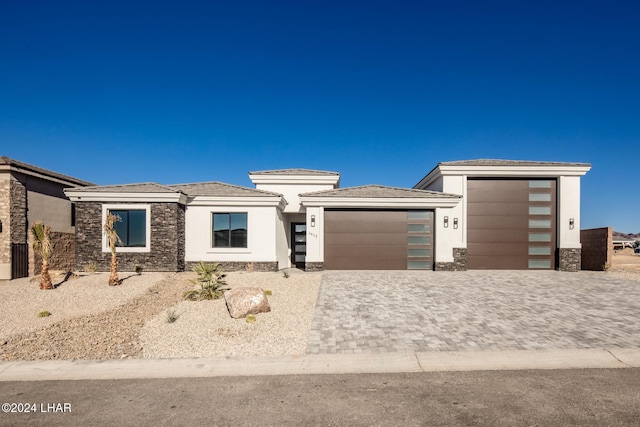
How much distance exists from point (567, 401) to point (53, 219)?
1898cm

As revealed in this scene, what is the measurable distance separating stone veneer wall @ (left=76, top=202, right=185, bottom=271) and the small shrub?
10cm

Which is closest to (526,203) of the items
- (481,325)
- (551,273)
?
(551,273)

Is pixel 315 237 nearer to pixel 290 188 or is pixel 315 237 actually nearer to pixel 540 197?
pixel 290 188

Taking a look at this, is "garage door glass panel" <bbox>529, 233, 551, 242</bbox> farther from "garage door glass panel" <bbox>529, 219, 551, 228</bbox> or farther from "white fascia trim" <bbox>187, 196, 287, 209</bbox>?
"white fascia trim" <bbox>187, 196, 287, 209</bbox>

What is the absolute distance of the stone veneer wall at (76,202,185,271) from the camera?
1373 centimetres

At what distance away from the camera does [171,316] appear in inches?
294

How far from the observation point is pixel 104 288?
1073cm

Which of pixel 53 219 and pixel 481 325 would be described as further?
pixel 53 219

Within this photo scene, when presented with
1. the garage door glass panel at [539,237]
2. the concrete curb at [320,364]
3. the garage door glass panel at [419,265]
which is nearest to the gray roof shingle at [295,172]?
the garage door glass panel at [419,265]

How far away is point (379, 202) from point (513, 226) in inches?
279

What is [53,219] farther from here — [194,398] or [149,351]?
[194,398]

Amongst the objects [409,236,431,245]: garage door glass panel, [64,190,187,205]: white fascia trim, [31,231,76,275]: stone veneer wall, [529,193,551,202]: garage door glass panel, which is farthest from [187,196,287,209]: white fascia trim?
[529,193,551,202]: garage door glass panel

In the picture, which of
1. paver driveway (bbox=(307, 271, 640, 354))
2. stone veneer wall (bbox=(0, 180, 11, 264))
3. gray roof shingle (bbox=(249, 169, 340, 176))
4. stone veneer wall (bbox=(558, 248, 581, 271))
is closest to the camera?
paver driveway (bbox=(307, 271, 640, 354))

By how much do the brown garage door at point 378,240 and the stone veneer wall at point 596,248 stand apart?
879 centimetres
